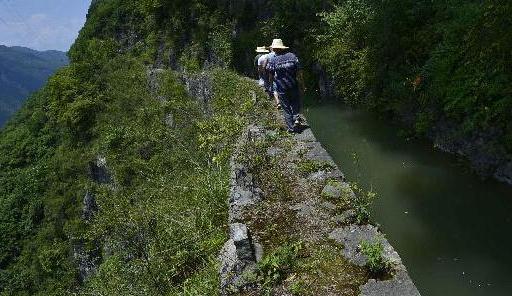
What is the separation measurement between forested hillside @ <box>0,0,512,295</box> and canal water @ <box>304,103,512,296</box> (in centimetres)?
127

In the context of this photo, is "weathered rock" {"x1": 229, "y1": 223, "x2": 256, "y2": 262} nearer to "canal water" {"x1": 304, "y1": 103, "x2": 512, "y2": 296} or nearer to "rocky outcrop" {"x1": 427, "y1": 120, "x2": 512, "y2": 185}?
"canal water" {"x1": 304, "y1": 103, "x2": 512, "y2": 296}

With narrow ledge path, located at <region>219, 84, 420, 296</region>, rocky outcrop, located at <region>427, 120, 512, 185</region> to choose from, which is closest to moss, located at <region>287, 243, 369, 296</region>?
narrow ledge path, located at <region>219, 84, 420, 296</region>

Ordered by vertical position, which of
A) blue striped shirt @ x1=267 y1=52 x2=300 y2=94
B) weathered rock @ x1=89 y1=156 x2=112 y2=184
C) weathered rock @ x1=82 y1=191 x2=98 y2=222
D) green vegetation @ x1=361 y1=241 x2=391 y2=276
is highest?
blue striped shirt @ x1=267 y1=52 x2=300 y2=94

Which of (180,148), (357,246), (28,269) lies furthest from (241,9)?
(357,246)

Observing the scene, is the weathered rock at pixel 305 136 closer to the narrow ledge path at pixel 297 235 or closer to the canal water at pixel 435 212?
the narrow ledge path at pixel 297 235

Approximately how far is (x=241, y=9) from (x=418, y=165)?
87.2 feet

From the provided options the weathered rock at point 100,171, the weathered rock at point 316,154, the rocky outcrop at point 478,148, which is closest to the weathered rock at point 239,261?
the weathered rock at point 316,154

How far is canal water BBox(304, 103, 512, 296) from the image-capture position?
271 inches

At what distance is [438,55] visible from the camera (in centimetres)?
1361

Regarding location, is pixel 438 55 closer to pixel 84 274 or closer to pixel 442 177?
pixel 442 177

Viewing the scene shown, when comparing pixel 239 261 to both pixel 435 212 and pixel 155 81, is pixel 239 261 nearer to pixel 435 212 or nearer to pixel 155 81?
pixel 435 212

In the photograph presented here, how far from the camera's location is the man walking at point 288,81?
965 cm

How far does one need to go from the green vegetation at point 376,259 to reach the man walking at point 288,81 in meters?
4.70

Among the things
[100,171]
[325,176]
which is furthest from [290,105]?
[100,171]
